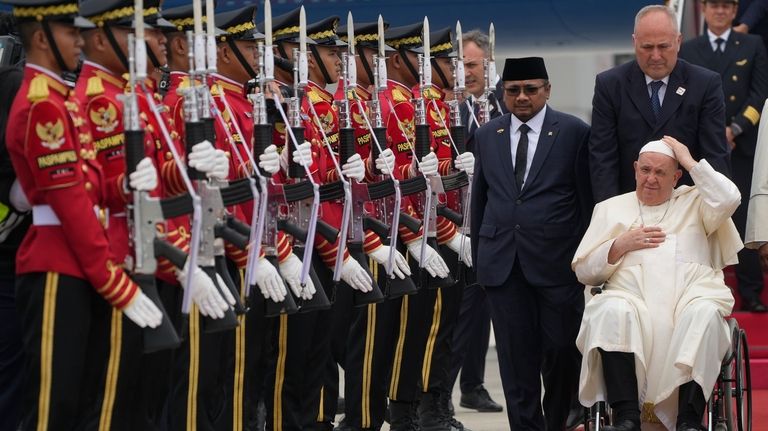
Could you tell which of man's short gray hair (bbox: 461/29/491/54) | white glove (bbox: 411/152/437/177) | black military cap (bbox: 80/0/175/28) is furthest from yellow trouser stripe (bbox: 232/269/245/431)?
man's short gray hair (bbox: 461/29/491/54)

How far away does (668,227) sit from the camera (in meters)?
6.97

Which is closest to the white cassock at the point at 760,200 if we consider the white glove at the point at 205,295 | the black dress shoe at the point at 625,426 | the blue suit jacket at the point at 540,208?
the blue suit jacket at the point at 540,208

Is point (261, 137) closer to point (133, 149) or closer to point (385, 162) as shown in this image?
point (133, 149)

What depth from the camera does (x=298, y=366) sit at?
6.90m

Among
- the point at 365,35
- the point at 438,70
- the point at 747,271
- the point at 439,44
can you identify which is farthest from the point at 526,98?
the point at 747,271

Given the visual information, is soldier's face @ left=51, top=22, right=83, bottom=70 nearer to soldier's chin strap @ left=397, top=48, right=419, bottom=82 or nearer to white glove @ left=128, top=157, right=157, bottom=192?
white glove @ left=128, top=157, right=157, bottom=192

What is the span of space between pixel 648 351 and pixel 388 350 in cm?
160

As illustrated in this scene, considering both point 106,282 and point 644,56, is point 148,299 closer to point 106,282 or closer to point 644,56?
point 106,282

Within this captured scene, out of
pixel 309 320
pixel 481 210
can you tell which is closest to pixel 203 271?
pixel 309 320

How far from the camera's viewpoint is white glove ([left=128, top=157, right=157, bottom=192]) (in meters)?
5.31

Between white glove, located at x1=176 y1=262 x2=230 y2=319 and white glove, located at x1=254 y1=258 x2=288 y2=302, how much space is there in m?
0.63

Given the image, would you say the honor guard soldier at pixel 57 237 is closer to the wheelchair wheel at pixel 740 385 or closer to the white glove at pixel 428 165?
the wheelchair wheel at pixel 740 385

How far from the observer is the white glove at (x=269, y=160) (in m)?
6.31

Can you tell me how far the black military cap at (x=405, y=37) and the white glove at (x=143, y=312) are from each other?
131 inches
